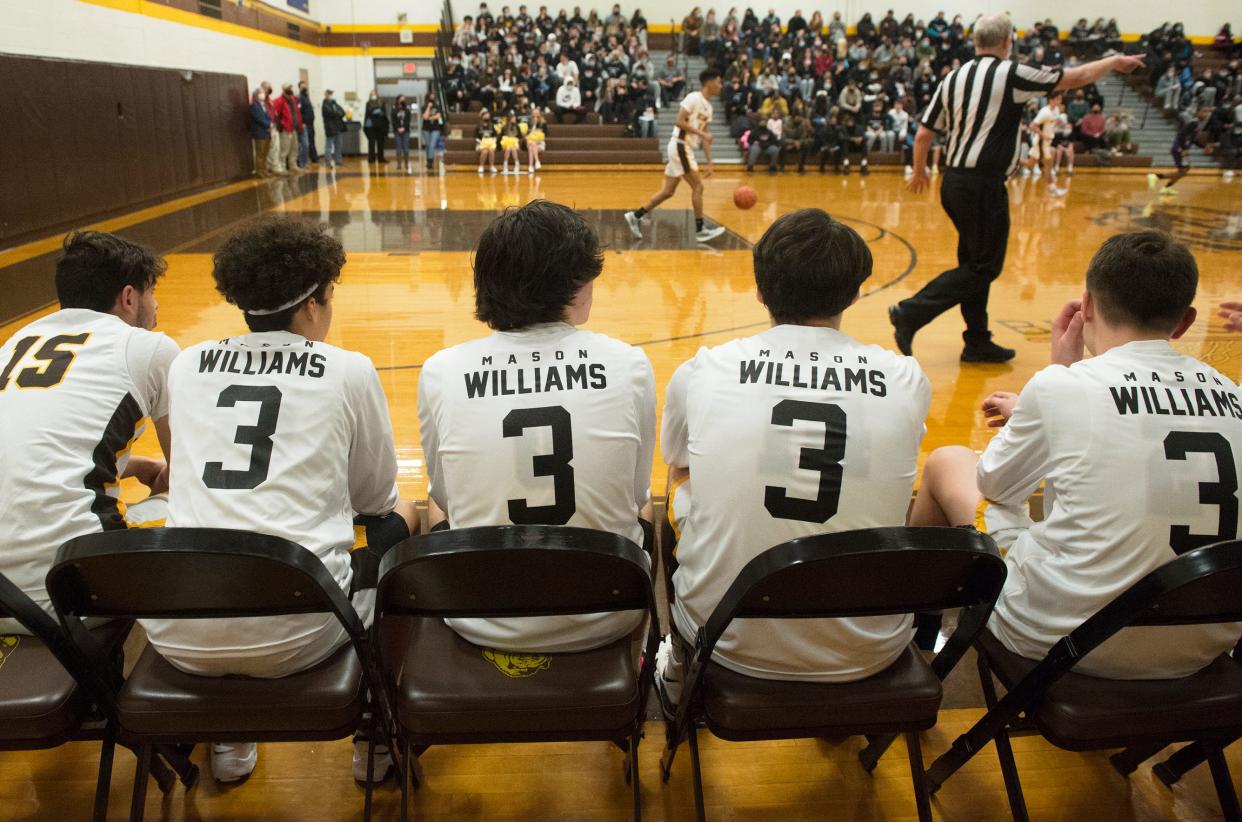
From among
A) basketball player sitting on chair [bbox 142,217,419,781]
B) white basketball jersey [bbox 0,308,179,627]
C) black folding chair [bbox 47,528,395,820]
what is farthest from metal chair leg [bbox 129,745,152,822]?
white basketball jersey [bbox 0,308,179,627]

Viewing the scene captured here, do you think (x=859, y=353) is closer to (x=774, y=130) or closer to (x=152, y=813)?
(x=152, y=813)

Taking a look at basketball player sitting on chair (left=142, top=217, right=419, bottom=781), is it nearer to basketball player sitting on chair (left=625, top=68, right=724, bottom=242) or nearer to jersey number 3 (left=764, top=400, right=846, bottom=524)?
jersey number 3 (left=764, top=400, right=846, bottom=524)

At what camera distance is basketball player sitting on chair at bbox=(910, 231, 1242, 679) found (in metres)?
1.63

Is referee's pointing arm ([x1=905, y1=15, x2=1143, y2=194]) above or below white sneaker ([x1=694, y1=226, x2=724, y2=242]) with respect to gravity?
above

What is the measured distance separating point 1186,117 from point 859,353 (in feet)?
76.7

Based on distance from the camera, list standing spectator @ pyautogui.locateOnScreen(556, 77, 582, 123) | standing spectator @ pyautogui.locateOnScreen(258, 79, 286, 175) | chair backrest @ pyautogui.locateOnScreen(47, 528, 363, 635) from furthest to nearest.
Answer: standing spectator @ pyautogui.locateOnScreen(556, 77, 582, 123)
standing spectator @ pyautogui.locateOnScreen(258, 79, 286, 175)
chair backrest @ pyautogui.locateOnScreen(47, 528, 363, 635)

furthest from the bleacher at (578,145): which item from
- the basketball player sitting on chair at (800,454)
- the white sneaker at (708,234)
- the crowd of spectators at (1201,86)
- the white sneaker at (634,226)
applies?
the basketball player sitting on chair at (800,454)

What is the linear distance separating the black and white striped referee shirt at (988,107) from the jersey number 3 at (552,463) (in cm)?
380

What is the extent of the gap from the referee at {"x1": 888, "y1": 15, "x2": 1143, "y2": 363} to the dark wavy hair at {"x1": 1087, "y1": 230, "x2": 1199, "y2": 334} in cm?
297

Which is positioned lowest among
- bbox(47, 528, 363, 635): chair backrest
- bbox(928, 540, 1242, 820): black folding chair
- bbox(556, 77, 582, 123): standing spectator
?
bbox(928, 540, 1242, 820): black folding chair

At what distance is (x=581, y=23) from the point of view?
22031 millimetres

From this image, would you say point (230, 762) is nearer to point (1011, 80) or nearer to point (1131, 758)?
point (1131, 758)

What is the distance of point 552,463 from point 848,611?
63cm

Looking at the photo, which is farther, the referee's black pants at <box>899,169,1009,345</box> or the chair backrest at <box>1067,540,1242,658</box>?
the referee's black pants at <box>899,169,1009,345</box>
